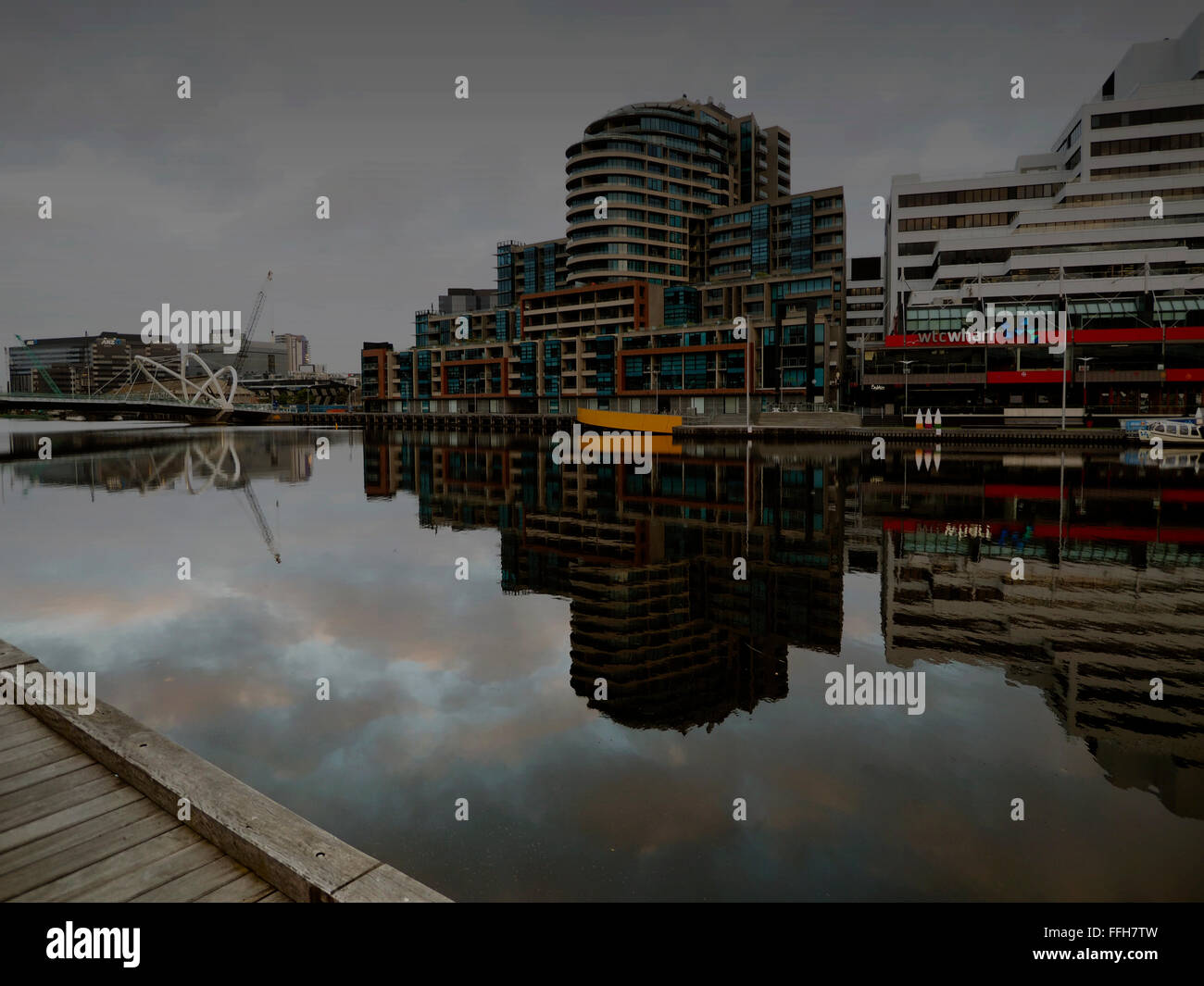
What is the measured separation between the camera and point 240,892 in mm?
5777

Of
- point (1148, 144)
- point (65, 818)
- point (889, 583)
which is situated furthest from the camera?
point (1148, 144)

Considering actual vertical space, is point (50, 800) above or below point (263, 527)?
below

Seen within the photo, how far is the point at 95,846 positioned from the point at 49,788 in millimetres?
1427

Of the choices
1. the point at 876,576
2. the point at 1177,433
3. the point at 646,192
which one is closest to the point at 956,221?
the point at 1177,433

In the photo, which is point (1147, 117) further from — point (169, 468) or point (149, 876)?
point (149, 876)

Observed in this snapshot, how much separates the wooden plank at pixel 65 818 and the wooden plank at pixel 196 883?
4.94 ft

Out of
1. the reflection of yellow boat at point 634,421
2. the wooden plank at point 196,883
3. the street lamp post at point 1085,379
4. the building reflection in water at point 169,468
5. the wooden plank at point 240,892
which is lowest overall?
the wooden plank at point 240,892

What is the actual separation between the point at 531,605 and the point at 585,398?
127 meters

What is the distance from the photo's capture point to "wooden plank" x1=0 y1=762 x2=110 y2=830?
6.88 m

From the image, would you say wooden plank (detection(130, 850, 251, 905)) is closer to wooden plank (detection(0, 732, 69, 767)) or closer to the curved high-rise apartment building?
wooden plank (detection(0, 732, 69, 767))

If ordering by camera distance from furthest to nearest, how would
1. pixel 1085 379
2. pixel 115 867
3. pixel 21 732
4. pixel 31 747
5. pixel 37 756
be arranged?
pixel 1085 379
pixel 21 732
pixel 31 747
pixel 37 756
pixel 115 867

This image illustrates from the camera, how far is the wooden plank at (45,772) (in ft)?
23.7

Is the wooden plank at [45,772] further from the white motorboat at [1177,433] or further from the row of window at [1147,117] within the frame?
the row of window at [1147,117]

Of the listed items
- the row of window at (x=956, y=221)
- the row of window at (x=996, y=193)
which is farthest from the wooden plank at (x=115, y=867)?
the row of window at (x=996, y=193)
